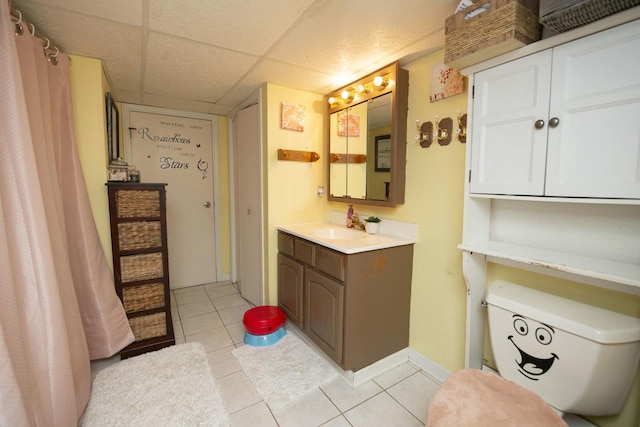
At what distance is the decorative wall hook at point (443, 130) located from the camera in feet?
5.56

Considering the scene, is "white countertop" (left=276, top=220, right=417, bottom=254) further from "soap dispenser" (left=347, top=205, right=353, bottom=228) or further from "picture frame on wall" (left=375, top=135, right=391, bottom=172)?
"picture frame on wall" (left=375, top=135, right=391, bottom=172)

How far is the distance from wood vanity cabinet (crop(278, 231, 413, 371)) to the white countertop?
Result: 4cm

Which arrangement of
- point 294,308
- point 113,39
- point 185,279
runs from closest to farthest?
1. point 113,39
2. point 294,308
3. point 185,279

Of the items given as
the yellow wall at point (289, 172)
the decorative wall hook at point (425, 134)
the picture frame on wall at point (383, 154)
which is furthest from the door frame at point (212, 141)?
the decorative wall hook at point (425, 134)

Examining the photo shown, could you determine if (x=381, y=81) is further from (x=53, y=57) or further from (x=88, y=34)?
(x=53, y=57)

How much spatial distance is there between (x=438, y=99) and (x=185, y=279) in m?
3.26

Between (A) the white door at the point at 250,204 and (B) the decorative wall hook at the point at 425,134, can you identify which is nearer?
(B) the decorative wall hook at the point at 425,134

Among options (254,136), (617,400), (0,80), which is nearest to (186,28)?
(0,80)

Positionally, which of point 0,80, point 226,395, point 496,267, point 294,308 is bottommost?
point 226,395

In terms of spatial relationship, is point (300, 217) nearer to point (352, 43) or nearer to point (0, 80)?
point (352, 43)

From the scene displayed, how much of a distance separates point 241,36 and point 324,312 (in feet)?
5.77

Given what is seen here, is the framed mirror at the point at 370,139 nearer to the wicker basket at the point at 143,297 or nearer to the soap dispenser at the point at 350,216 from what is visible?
the soap dispenser at the point at 350,216

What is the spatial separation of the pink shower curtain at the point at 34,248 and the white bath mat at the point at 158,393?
0.41 ft

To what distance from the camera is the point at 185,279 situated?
11.1 ft
